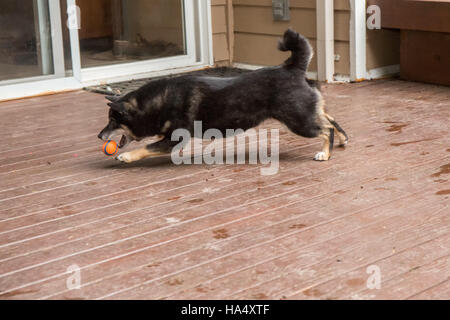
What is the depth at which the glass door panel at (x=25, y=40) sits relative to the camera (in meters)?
4.98

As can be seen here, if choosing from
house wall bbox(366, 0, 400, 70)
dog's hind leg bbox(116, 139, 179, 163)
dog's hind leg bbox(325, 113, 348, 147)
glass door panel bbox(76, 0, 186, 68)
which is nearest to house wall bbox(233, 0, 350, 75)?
house wall bbox(366, 0, 400, 70)

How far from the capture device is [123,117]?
10.7 feet

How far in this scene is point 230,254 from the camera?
221 centimetres

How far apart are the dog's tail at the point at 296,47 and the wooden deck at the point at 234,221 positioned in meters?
0.50

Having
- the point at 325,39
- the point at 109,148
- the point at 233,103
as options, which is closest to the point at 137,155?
the point at 109,148

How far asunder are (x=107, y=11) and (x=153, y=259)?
3.73m

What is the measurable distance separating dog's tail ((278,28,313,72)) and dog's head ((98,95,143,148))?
0.79 meters

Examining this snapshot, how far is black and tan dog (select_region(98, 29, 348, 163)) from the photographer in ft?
10.5

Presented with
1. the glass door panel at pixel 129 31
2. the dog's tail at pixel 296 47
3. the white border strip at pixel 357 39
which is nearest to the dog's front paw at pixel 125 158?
the dog's tail at pixel 296 47

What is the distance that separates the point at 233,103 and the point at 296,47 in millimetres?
410

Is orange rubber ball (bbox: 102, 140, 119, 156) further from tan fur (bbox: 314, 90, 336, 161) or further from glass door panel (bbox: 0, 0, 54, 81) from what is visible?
glass door panel (bbox: 0, 0, 54, 81)

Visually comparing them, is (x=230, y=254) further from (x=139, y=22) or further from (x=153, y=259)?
(x=139, y=22)

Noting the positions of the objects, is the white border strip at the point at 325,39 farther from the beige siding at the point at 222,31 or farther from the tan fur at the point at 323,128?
A: the tan fur at the point at 323,128
